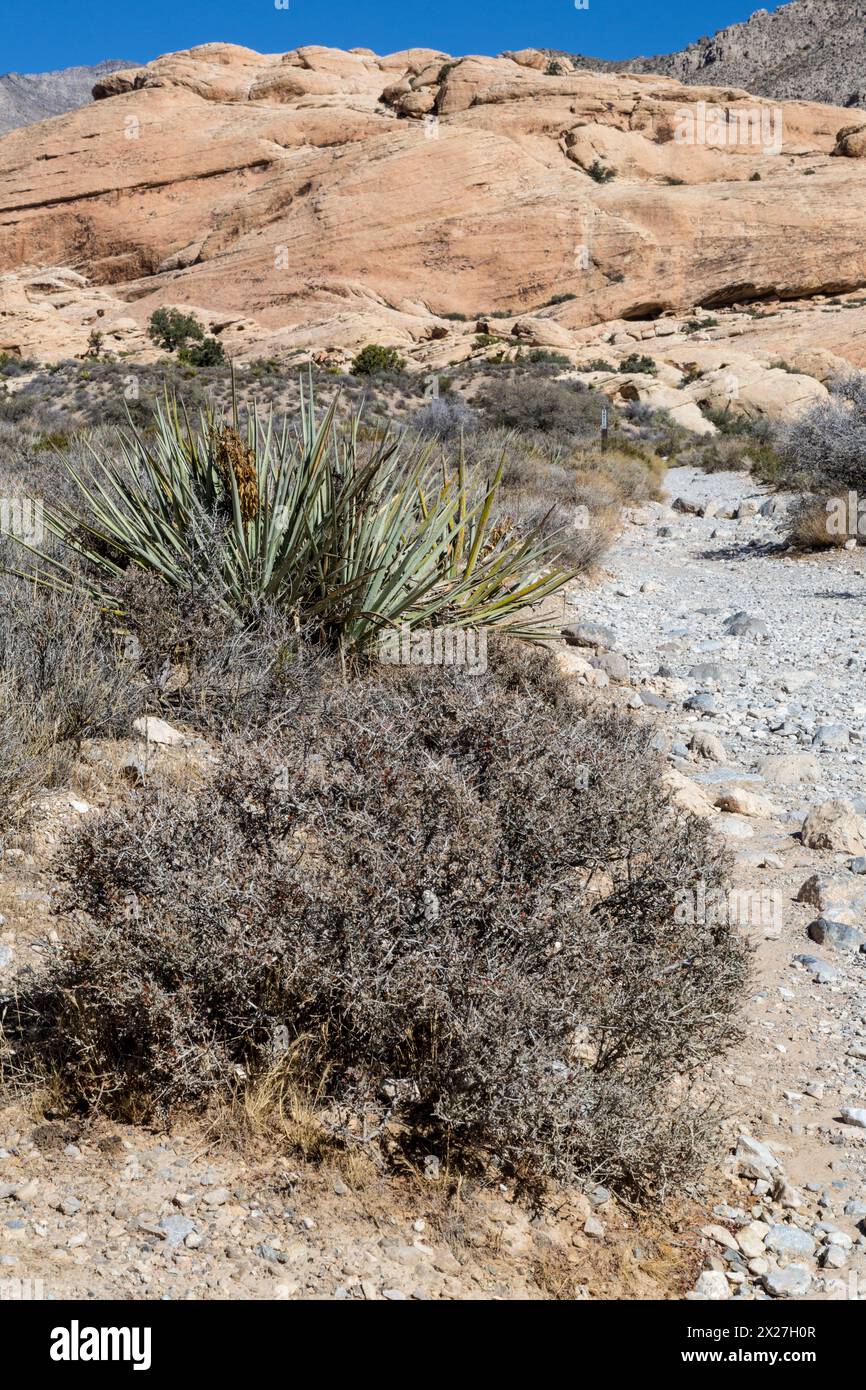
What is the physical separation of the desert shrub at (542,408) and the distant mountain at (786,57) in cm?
5381

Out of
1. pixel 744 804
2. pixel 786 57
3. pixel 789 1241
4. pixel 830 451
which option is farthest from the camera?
pixel 786 57

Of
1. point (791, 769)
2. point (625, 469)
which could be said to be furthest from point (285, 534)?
point (625, 469)

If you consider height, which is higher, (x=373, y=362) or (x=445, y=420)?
(x=373, y=362)

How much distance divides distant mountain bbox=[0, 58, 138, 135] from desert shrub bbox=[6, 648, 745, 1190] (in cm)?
15981

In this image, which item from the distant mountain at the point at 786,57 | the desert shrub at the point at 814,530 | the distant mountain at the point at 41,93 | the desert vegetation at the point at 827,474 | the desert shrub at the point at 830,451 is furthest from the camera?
the distant mountain at the point at 41,93

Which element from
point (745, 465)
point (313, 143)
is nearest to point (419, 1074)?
point (745, 465)

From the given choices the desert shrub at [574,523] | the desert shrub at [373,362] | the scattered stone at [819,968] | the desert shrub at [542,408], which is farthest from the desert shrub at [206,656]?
the desert shrub at [373,362]

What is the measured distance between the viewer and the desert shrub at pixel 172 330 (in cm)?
3294

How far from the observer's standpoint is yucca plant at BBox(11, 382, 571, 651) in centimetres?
446

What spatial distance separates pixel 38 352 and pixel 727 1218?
114 feet

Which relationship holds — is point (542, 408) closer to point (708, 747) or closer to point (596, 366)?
point (596, 366)

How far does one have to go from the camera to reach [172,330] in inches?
1309

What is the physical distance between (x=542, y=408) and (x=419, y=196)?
27664 millimetres

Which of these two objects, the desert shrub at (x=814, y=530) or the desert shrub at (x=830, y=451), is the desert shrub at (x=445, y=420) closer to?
the desert shrub at (x=830, y=451)
